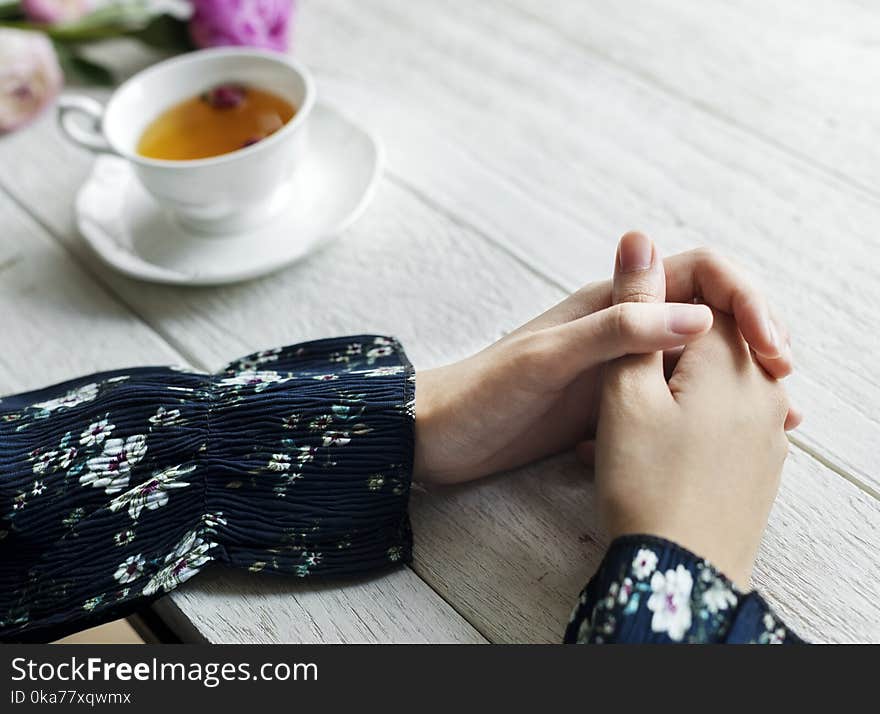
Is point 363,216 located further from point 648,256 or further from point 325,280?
point 648,256

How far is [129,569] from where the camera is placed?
24.2 inches

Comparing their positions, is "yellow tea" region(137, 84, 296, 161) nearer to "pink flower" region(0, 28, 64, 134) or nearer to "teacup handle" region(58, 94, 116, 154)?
"teacup handle" region(58, 94, 116, 154)

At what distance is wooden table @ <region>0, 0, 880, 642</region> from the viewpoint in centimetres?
60

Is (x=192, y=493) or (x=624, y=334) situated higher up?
(x=624, y=334)

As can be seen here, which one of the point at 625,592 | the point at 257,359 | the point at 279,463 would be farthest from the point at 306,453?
the point at 625,592

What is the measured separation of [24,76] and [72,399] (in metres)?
0.50

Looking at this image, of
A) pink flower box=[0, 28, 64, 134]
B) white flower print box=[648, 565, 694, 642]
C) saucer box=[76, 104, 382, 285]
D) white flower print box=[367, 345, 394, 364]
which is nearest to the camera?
white flower print box=[648, 565, 694, 642]

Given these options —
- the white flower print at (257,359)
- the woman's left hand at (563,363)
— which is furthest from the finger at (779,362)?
the white flower print at (257,359)

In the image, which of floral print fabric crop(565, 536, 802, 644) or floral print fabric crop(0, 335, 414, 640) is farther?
floral print fabric crop(0, 335, 414, 640)

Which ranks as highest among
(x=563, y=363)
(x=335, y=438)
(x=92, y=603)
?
(x=563, y=363)

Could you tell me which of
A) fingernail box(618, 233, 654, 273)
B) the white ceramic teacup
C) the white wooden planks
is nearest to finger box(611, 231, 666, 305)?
fingernail box(618, 233, 654, 273)

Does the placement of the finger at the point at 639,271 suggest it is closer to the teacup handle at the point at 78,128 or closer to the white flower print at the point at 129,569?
the white flower print at the point at 129,569

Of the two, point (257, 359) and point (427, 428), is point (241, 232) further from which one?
point (427, 428)

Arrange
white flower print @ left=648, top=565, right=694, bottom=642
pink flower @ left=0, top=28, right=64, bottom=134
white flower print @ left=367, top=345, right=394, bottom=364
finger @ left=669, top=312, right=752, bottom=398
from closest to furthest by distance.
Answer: white flower print @ left=648, top=565, right=694, bottom=642 → finger @ left=669, top=312, right=752, bottom=398 → white flower print @ left=367, top=345, right=394, bottom=364 → pink flower @ left=0, top=28, right=64, bottom=134
